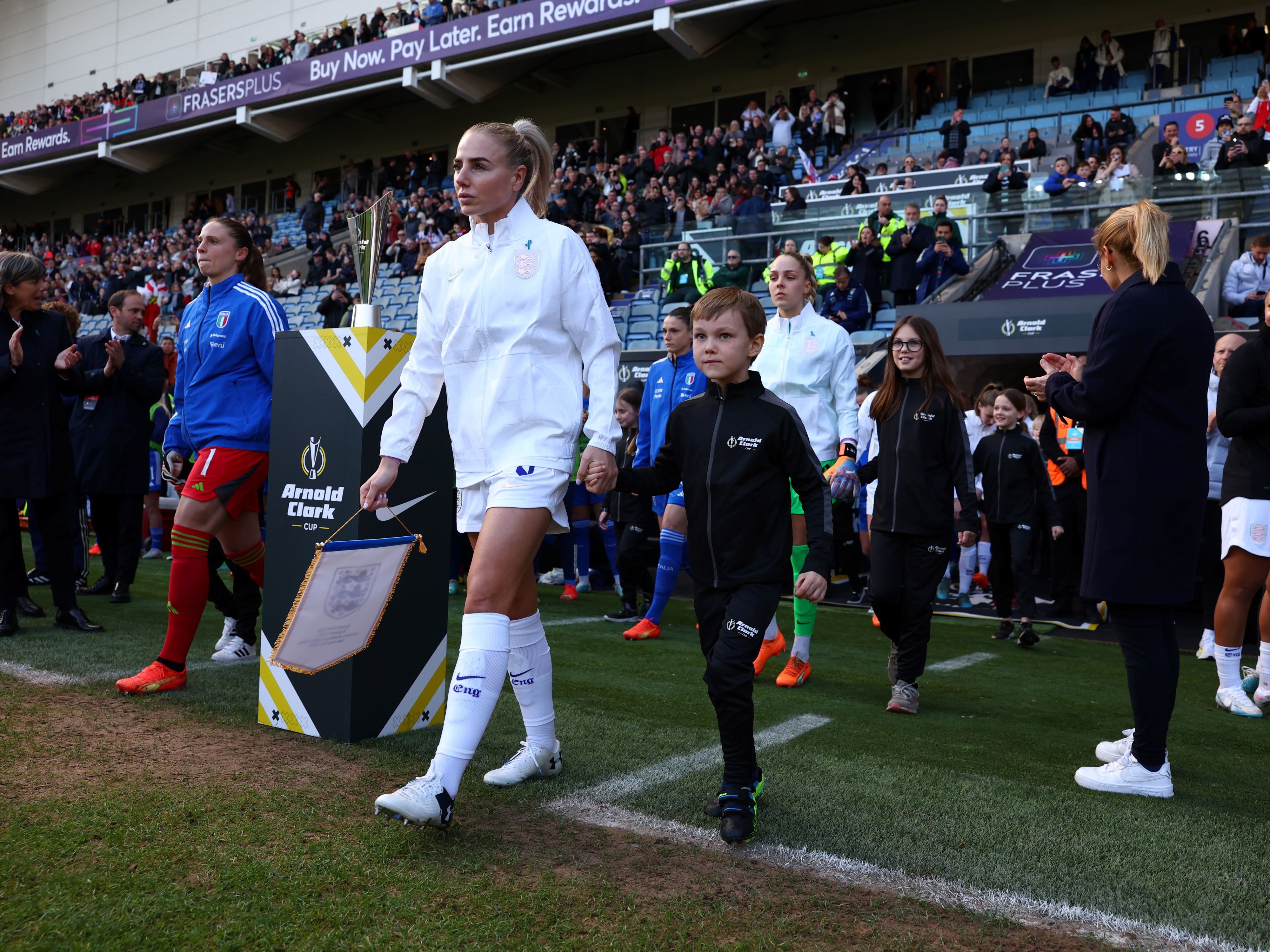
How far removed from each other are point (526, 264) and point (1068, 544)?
251 inches

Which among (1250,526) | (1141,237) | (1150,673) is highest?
(1141,237)

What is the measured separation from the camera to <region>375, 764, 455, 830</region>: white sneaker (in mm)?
2465

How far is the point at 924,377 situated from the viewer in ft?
15.3

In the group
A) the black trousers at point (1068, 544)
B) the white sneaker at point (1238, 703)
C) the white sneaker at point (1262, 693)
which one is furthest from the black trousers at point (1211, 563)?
the white sneaker at point (1238, 703)

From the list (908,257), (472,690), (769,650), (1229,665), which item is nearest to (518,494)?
(472,690)

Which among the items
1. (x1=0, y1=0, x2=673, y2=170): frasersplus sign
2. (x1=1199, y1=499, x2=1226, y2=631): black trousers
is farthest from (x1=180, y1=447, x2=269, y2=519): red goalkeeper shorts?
A: (x1=0, y1=0, x2=673, y2=170): frasersplus sign

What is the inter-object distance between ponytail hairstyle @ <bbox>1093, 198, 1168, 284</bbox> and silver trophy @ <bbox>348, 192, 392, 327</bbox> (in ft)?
8.18

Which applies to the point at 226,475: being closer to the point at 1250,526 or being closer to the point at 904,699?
the point at 904,699

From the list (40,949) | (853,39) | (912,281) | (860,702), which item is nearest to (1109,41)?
(853,39)

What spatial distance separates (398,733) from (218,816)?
3.27 feet

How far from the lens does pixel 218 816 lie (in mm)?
2600

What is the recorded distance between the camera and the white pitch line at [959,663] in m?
5.57

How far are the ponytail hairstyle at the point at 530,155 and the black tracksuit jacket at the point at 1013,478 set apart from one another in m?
5.10

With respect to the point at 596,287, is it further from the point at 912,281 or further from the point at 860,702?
the point at 912,281
